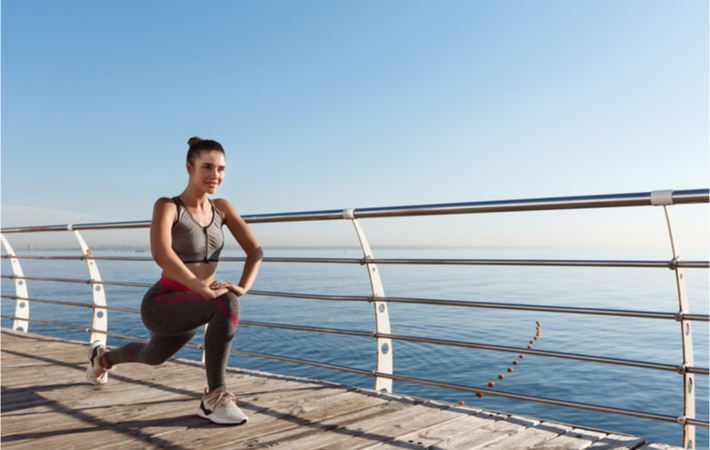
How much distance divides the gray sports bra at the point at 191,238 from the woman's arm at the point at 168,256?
0.07 meters

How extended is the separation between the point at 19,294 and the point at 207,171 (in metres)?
4.17

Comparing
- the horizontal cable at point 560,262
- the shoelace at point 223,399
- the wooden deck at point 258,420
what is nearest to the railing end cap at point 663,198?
the horizontal cable at point 560,262

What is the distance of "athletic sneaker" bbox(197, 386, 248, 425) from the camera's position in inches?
95.4

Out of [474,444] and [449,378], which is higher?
[474,444]

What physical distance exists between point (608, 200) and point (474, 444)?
1.11 meters

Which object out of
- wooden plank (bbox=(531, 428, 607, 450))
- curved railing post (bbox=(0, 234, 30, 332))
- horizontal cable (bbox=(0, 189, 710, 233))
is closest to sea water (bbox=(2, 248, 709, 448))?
curved railing post (bbox=(0, 234, 30, 332))

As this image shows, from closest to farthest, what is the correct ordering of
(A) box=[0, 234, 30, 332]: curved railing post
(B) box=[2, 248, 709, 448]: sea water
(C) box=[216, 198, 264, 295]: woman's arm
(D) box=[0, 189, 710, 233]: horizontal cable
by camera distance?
(D) box=[0, 189, 710, 233]: horizontal cable → (C) box=[216, 198, 264, 295]: woman's arm → (A) box=[0, 234, 30, 332]: curved railing post → (B) box=[2, 248, 709, 448]: sea water

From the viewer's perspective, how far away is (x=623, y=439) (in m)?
2.19

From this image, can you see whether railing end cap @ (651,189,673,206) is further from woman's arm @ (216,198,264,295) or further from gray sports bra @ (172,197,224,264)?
gray sports bra @ (172,197,224,264)

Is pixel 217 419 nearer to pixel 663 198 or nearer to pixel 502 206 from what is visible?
pixel 502 206

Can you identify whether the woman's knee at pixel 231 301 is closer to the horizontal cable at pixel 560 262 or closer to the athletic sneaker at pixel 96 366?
the horizontal cable at pixel 560 262

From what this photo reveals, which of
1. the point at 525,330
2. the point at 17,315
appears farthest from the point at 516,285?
the point at 17,315

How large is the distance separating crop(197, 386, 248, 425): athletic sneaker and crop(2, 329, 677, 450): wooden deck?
0.14ft

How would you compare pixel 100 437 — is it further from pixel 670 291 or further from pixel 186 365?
pixel 670 291
